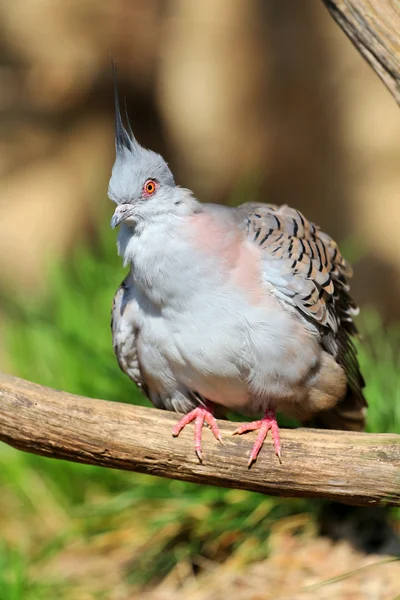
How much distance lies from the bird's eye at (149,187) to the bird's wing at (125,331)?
51 cm

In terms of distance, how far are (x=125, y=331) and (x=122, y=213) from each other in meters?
0.62

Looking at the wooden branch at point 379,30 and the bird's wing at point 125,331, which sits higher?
the wooden branch at point 379,30

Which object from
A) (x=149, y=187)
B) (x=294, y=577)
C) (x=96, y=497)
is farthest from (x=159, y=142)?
(x=294, y=577)

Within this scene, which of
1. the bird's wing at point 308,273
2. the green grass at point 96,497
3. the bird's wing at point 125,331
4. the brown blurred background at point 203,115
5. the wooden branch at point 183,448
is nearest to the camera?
the wooden branch at point 183,448

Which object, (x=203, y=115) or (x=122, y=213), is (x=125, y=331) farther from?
(x=203, y=115)

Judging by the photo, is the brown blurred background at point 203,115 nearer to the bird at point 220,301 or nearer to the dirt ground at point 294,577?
the dirt ground at point 294,577

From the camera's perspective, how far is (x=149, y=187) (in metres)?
3.10

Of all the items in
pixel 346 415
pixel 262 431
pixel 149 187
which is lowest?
pixel 346 415

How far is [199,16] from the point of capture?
6.84 meters

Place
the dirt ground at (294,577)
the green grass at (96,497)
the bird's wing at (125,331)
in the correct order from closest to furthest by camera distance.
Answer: the bird's wing at (125,331) < the dirt ground at (294,577) < the green grass at (96,497)

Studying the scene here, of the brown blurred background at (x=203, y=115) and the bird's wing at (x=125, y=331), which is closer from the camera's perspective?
the bird's wing at (x=125, y=331)

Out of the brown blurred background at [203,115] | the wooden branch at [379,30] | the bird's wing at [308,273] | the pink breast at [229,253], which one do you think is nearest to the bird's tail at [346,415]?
the bird's wing at [308,273]

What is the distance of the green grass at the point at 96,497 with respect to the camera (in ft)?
13.3

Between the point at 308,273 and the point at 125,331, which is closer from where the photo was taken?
the point at 308,273
